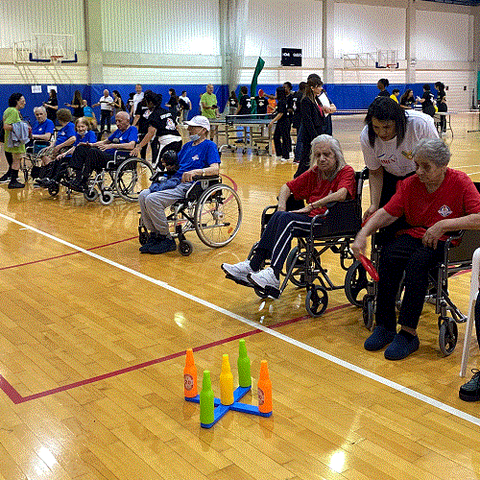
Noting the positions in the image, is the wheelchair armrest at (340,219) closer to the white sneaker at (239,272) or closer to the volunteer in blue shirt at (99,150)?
the white sneaker at (239,272)

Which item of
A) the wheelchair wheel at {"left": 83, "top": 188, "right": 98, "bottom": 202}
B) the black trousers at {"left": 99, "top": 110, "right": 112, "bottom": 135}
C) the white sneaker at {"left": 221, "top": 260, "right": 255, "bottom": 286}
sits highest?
the black trousers at {"left": 99, "top": 110, "right": 112, "bottom": 135}

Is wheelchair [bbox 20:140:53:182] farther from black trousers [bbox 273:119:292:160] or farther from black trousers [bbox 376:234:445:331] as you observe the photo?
black trousers [bbox 376:234:445:331]

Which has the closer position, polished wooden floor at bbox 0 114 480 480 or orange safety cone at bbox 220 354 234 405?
polished wooden floor at bbox 0 114 480 480

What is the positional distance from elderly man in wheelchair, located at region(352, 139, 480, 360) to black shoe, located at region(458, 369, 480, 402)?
0.42m

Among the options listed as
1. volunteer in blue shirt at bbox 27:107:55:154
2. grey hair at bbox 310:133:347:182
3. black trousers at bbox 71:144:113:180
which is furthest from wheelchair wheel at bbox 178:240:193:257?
volunteer in blue shirt at bbox 27:107:55:154

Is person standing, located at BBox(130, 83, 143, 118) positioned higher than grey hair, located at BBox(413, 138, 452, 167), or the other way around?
person standing, located at BBox(130, 83, 143, 118)

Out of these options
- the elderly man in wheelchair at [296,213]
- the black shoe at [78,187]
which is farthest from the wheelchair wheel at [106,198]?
the elderly man in wheelchair at [296,213]

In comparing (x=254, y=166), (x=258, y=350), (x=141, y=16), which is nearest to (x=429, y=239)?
(x=258, y=350)

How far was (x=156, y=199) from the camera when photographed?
5090 mm

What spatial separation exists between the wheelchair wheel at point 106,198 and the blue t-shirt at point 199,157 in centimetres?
239

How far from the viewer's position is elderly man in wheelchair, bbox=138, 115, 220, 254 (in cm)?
511

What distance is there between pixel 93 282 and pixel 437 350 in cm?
237

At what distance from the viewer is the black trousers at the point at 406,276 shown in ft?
9.63

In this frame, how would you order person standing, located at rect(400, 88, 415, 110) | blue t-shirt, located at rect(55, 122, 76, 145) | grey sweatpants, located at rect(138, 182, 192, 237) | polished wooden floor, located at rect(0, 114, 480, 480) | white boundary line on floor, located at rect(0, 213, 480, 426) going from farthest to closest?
person standing, located at rect(400, 88, 415, 110), blue t-shirt, located at rect(55, 122, 76, 145), grey sweatpants, located at rect(138, 182, 192, 237), white boundary line on floor, located at rect(0, 213, 480, 426), polished wooden floor, located at rect(0, 114, 480, 480)
